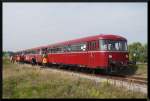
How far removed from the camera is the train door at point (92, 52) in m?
19.8

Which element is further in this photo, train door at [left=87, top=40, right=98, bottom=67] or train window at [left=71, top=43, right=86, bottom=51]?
train window at [left=71, top=43, right=86, bottom=51]

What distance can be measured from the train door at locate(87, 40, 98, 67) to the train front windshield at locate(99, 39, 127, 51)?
1.55 ft

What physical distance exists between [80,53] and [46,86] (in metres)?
7.64

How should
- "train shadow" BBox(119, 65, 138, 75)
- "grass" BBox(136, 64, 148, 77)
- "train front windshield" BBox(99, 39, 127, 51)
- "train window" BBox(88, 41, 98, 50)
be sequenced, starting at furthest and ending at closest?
"train shadow" BBox(119, 65, 138, 75) < "grass" BBox(136, 64, 148, 77) < "train window" BBox(88, 41, 98, 50) < "train front windshield" BBox(99, 39, 127, 51)

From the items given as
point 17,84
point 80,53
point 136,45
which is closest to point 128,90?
point 17,84

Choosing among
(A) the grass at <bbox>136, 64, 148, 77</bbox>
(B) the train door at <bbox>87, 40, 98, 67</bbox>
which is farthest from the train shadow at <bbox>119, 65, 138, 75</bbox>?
(B) the train door at <bbox>87, 40, 98, 67</bbox>

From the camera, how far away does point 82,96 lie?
12.7 m

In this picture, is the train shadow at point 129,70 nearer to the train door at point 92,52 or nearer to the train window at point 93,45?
the train door at point 92,52

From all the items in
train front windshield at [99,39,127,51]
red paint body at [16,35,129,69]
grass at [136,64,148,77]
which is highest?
train front windshield at [99,39,127,51]

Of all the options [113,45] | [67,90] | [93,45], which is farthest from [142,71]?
[67,90]

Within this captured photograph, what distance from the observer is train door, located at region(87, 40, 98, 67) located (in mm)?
19812

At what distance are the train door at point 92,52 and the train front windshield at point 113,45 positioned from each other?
47cm

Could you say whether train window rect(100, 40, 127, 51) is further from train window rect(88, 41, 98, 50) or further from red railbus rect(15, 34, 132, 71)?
→ train window rect(88, 41, 98, 50)

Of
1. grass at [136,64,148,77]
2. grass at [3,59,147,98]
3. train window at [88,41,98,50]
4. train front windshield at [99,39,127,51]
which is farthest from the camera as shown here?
grass at [136,64,148,77]
